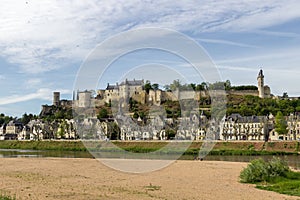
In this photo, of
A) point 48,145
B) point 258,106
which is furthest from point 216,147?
point 258,106

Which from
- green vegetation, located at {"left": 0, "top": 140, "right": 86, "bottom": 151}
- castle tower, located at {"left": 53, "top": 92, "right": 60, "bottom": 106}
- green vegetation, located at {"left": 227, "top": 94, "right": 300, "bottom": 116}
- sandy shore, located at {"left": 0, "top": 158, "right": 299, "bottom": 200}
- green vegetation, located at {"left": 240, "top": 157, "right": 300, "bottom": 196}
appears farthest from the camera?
castle tower, located at {"left": 53, "top": 92, "right": 60, "bottom": 106}

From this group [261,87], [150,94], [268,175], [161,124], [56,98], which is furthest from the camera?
[56,98]

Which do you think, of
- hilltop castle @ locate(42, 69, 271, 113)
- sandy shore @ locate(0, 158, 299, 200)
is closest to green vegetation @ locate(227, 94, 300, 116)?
hilltop castle @ locate(42, 69, 271, 113)

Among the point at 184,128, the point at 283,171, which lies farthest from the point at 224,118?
the point at 283,171

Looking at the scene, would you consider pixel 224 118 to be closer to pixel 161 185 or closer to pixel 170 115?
pixel 170 115

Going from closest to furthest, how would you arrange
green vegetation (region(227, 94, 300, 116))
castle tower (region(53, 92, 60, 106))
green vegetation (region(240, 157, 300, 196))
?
green vegetation (region(240, 157, 300, 196)) < green vegetation (region(227, 94, 300, 116)) < castle tower (region(53, 92, 60, 106))

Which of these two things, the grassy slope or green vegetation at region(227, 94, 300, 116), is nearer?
the grassy slope

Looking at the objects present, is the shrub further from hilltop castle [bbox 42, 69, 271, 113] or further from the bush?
hilltop castle [bbox 42, 69, 271, 113]

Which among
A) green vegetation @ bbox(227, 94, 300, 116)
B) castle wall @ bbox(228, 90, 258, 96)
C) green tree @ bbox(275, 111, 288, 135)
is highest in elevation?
castle wall @ bbox(228, 90, 258, 96)

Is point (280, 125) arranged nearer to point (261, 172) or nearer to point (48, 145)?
point (48, 145)

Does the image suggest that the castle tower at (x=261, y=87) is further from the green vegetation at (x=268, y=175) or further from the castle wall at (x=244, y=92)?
the green vegetation at (x=268, y=175)

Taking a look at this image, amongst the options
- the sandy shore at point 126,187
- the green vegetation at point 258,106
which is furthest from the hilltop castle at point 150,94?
the sandy shore at point 126,187

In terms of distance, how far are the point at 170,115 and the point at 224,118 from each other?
13432 millimetres

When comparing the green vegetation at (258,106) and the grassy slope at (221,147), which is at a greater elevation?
the green vegetation at (258,106)
